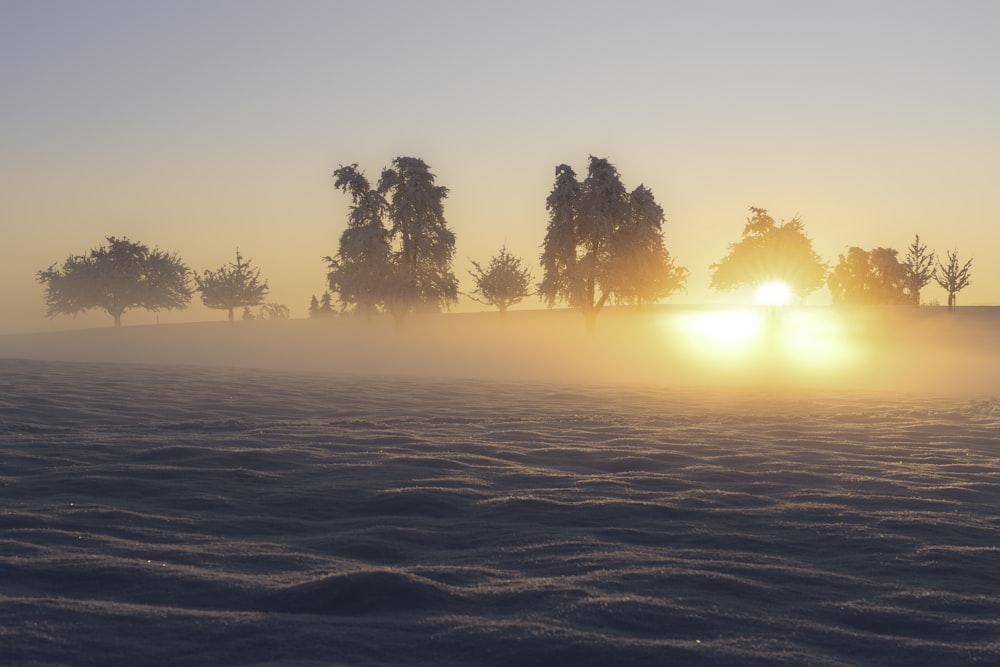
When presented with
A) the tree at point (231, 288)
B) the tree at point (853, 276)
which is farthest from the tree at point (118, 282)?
the tree at point (853, 276)

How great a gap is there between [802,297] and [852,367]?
51313mm

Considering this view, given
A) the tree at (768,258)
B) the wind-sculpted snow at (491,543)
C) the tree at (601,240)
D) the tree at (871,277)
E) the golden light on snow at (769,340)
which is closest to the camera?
the wind-sculpted snow at (491,543)

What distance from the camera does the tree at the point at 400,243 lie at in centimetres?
5762

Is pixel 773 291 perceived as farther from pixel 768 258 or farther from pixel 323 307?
pixel 323 307

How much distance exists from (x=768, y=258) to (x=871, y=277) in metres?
35.2

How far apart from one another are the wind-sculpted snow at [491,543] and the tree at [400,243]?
129 feet

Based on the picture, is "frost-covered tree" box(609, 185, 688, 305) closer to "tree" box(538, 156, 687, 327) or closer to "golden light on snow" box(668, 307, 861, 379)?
"tree" box(538, 156, 687, 327)

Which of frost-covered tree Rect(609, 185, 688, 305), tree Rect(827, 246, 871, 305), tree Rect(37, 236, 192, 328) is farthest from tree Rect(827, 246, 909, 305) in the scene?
tree Rect(37, 236, 192, 328)

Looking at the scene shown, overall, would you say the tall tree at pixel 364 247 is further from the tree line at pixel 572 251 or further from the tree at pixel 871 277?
the tree at pixel 871 277

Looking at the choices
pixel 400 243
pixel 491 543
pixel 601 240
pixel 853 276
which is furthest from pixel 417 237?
pixel 853 276

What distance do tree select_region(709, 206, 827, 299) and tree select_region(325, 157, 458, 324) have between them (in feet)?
72.4

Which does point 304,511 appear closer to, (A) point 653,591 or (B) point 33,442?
(A) point 653,591

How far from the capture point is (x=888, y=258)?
309ft

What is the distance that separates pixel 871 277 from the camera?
95.8 meters
